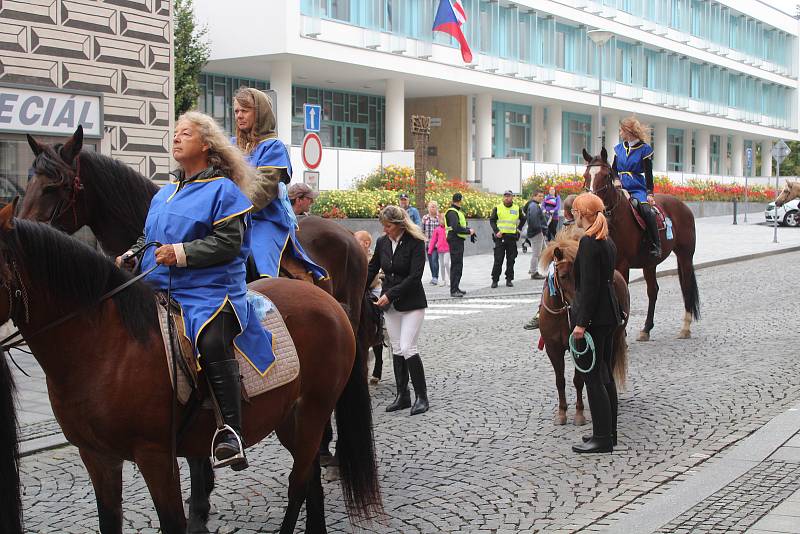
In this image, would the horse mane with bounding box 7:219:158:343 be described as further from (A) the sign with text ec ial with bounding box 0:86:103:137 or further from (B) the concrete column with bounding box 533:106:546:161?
(B) the concrete column with bounding box 533:106:546:161

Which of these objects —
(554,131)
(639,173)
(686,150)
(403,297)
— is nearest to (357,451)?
(403,297)

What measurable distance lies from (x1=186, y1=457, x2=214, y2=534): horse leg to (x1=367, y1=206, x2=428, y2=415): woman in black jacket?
3.47 meters

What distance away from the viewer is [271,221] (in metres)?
6.62

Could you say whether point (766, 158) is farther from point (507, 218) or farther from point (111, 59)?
point (111, 59)

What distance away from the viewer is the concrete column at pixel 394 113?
3938cm

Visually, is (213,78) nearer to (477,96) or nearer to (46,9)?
(477,96)

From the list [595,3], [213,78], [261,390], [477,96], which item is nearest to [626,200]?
[261,390]

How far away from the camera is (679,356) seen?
12172mm

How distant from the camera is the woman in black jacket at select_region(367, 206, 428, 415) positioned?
9.41 m

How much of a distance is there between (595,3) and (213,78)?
23128mm

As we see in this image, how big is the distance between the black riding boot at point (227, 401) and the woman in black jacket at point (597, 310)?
375 centimetres

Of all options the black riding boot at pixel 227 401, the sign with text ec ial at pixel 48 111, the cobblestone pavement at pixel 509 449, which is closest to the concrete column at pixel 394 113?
the sign with text ec ial at pixel 48 111

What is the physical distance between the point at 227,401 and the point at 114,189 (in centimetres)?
239

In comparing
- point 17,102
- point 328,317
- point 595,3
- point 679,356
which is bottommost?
point 679,356
